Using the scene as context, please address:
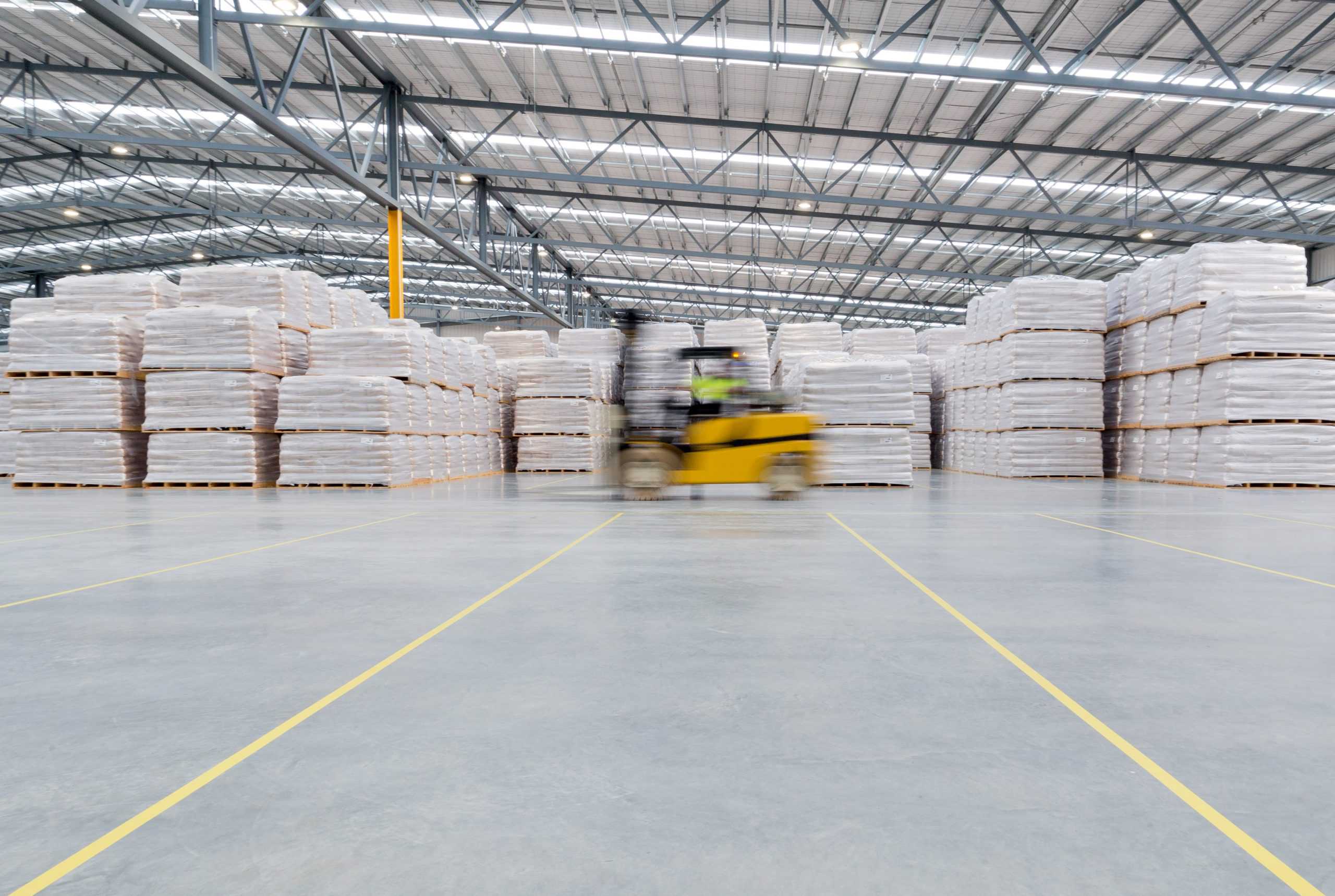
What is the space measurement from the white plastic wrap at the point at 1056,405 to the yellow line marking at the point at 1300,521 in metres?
5.05

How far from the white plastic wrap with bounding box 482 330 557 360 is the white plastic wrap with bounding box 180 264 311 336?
237 inches

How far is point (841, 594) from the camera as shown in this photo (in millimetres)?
3738

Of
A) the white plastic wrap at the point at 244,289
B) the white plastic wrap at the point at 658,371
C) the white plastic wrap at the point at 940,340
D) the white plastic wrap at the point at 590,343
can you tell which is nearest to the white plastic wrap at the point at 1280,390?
the white plastic wrap at the point at 658,371

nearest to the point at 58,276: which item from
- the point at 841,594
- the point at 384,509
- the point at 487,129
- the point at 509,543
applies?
the point at 487,129

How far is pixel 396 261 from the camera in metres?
14.3

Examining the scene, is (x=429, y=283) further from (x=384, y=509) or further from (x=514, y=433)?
(x=384, y=509)

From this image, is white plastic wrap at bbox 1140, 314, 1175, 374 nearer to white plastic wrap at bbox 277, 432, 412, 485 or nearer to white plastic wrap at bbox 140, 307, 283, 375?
white plastic wrap at bbox 277, 432, 412, 485

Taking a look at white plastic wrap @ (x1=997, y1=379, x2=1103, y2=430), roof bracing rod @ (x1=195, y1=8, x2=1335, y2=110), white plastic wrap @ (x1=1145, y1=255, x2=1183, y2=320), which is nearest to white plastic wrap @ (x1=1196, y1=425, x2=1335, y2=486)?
white plastic wrap @ (x1=1145, y1=255, x2=1183, y2=320)

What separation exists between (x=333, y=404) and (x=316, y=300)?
2.18 metres

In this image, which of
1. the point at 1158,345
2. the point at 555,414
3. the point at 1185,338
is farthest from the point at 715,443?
the point at 1158,345

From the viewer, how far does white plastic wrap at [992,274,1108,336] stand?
12102 millimetres

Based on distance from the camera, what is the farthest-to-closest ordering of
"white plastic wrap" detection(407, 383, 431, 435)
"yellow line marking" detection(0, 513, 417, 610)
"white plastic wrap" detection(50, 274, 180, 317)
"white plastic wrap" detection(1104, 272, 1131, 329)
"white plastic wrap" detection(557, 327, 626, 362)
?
"white plastic wrap" detection(557, 327, 626, 362), "white plastic wrap" detection(1104, 272, 1131, 329), "white plastic wrap" detection(407, 383, 431, 435), "white plastic wrap" detection(50, 274, 180, 317), "yellow line marking" detection(0, 513, 417, 610)

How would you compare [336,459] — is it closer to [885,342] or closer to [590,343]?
[590,343]

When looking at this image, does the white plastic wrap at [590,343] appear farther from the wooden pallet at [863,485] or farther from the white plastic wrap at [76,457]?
the white plastic wrap at [76,457]
